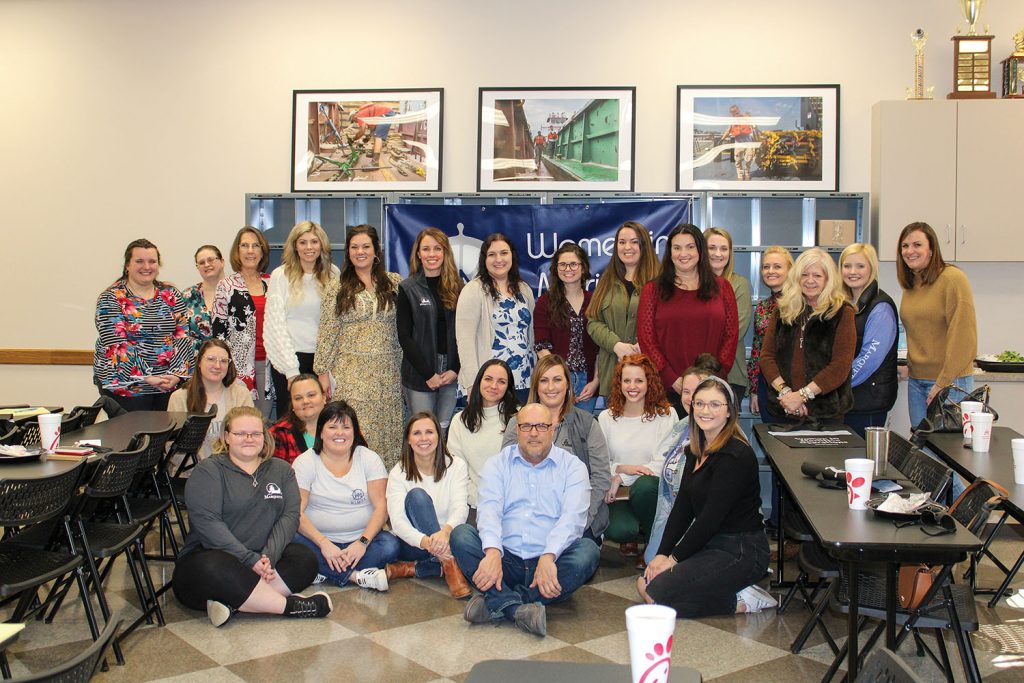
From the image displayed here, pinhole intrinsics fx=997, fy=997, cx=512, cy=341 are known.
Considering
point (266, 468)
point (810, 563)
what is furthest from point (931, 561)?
point (266, 468)

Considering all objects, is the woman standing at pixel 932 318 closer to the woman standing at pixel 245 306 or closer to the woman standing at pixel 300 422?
the woman standing at pixel 300 422

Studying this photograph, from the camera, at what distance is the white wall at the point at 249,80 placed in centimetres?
664

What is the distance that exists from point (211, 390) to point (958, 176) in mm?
4666

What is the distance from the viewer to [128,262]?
17.4 ft

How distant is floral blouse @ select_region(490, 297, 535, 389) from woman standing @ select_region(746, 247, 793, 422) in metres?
1.28

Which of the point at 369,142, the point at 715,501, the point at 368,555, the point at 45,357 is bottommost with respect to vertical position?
the point at 368,555

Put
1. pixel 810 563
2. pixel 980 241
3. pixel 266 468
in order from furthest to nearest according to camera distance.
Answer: pixel 980 241 < pixel 266 468 < pixel 810 563

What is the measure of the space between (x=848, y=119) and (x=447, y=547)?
4090 mm

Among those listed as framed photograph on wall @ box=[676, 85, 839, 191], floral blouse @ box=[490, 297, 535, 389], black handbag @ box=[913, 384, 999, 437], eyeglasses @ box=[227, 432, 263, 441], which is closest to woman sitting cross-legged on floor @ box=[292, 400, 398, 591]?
eyeglasses @ box=[227, 432, 263, 441]

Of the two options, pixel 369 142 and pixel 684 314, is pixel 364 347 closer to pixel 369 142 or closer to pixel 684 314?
pixel 684 314

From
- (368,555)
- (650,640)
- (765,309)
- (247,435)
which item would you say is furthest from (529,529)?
(650,640)

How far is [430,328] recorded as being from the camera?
5.38 m

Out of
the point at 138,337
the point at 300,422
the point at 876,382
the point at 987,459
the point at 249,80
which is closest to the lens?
the point at 987,459

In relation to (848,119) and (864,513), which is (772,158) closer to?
(848,119)
